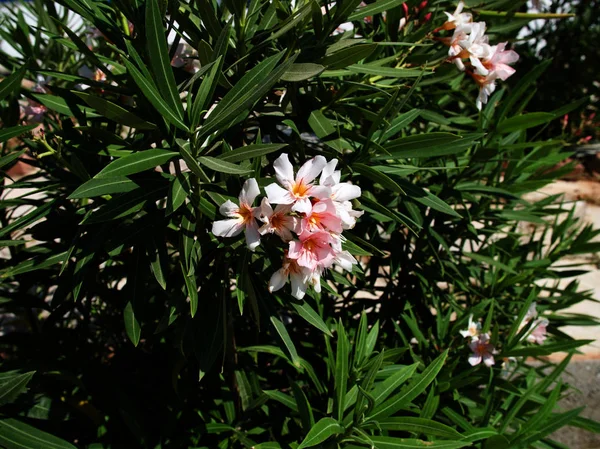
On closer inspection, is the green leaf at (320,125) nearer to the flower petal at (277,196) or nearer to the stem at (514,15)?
the flower petal at (277,196)

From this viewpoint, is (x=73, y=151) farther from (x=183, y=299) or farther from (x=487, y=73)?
(x=487, y=73)

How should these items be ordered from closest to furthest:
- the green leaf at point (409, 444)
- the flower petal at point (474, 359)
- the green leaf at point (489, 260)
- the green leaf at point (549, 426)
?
1. the green leaf at point (409, 444)
2. the green leaf at point (549, 426)
3. the flower petal at point (474, 359)
4. the green leaf at point (489, 260)

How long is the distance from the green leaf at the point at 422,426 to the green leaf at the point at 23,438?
2.32ft

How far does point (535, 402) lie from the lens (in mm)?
1862

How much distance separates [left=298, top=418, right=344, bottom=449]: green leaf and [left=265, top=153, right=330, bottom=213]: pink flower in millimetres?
508

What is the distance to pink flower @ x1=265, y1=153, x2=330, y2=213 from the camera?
3.29ft

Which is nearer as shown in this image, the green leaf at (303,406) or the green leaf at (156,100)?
the green leaf at (156,100)

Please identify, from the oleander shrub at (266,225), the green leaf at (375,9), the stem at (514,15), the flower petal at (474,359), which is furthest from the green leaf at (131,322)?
the stem at (514,15)

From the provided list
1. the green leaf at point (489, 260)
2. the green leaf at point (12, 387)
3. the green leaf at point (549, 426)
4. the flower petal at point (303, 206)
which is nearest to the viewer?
the flower petal at point (303, 206)

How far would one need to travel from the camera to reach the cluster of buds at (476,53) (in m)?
1.45

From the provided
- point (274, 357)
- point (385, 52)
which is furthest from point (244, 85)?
point (274, 357)

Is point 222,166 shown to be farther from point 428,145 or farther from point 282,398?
point 282,398

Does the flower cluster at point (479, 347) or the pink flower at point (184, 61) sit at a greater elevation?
the pink flower at point (184, 61)

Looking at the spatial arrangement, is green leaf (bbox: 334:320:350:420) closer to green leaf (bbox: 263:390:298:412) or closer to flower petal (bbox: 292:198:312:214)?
green leaf (bbox: 263:390:298:412)
